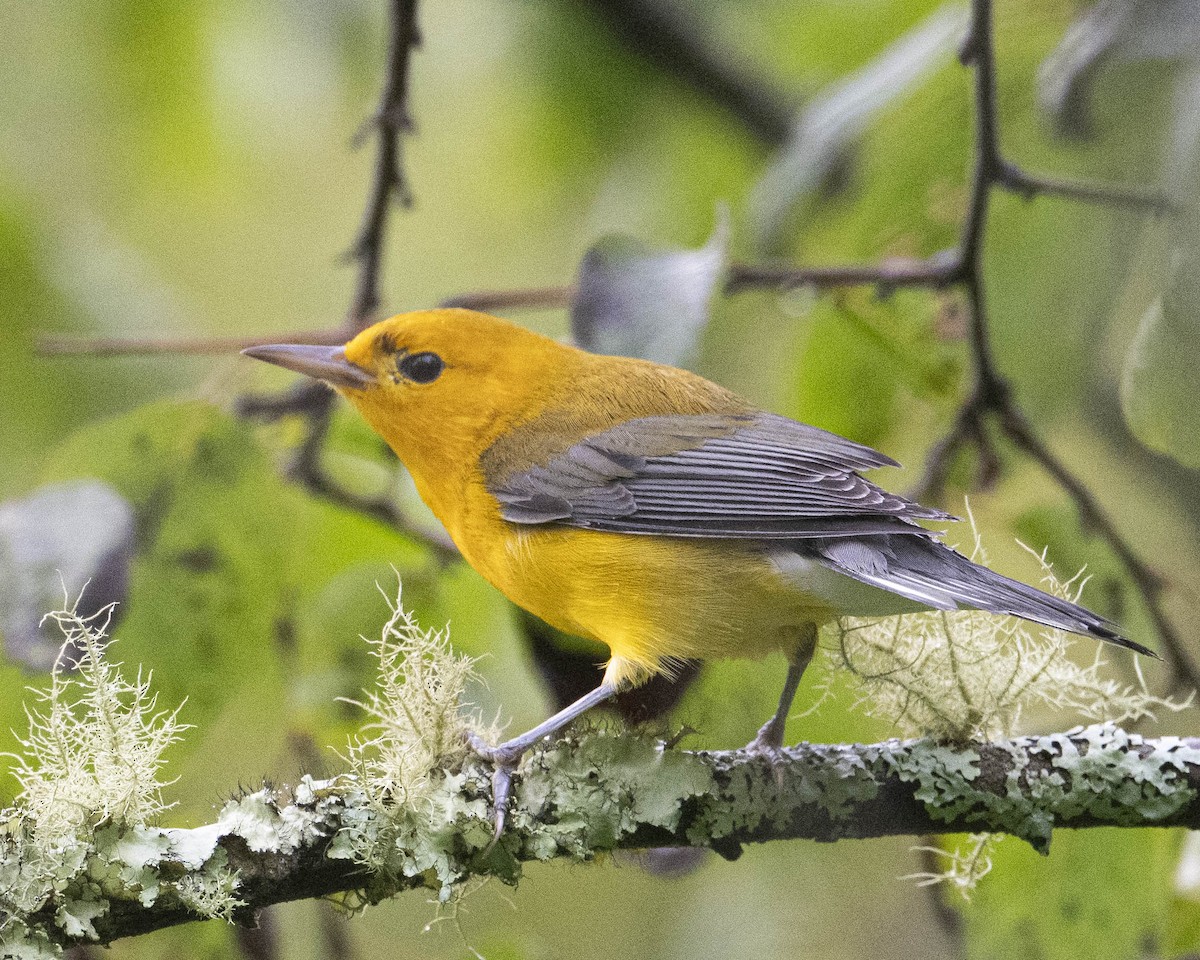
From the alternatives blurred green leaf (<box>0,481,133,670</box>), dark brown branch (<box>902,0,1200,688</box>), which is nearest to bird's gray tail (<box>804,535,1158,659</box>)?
dark brown branch (<box>902,0,1200,688</box>)

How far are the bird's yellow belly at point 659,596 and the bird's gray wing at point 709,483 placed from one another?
0.07 feet

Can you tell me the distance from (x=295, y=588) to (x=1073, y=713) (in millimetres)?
931

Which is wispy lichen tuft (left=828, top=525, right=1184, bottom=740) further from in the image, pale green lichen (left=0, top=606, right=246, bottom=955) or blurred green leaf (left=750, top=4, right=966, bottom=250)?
blurred green leaf (left=750, top=4, right=966, bottom=250)

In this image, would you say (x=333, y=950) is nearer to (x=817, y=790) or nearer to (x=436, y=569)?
(x=436, y=569)

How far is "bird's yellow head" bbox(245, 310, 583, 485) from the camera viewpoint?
1.17m

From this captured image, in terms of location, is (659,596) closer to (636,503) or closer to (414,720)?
(636,503)

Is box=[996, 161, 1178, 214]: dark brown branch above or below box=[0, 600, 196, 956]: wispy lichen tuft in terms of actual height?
above

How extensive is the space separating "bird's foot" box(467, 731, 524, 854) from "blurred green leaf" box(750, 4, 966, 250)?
1.13 meters

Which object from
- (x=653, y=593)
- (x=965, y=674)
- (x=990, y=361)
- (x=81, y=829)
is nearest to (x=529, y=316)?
(x=990, y=361)

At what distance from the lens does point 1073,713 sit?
1.29m

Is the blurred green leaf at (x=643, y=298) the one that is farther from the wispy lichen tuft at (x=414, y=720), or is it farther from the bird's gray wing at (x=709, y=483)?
the wispy lichen tuft at (x=414, y=720)

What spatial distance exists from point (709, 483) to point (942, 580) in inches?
9.1

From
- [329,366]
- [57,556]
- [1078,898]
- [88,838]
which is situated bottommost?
[1078,898]

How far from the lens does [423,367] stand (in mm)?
1193
